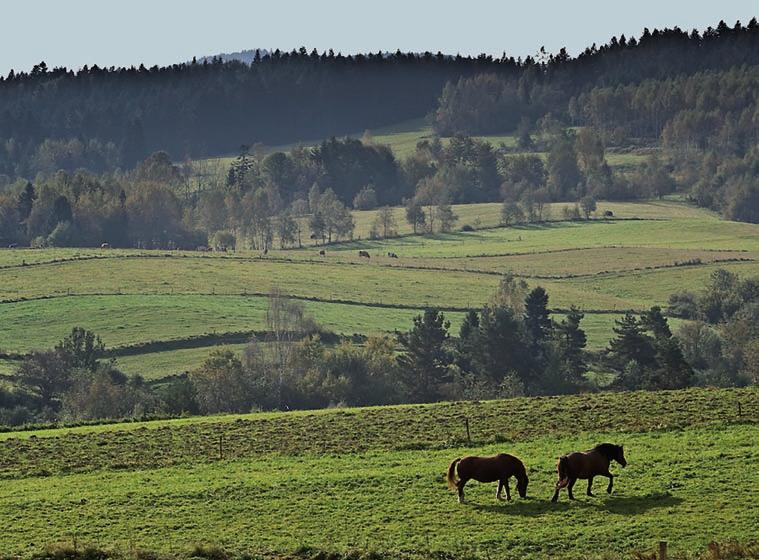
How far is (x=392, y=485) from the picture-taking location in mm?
32344

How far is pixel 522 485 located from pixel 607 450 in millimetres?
2236

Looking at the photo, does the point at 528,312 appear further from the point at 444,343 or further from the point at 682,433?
the point at 682,433

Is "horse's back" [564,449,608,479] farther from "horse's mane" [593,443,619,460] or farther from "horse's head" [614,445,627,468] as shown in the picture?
"horse's head" [614,445,627,468]

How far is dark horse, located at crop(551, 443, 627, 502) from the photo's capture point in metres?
29.8

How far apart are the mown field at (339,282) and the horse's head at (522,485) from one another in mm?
61465

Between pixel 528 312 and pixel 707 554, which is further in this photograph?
pixel 528 312

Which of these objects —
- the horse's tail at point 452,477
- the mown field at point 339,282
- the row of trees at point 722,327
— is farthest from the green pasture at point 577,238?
the horse's tail at point 452,477

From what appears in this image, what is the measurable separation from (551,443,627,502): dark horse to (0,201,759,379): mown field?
61903 mm

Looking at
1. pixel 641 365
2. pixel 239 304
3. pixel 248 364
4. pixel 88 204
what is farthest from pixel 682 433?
pixel 88 204

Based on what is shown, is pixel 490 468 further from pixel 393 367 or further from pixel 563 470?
pixel 393 367

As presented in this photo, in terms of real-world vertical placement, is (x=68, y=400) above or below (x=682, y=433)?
below

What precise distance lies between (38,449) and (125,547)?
16500mm

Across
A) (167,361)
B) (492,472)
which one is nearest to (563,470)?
(492,472)

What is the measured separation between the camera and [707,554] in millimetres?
24656
